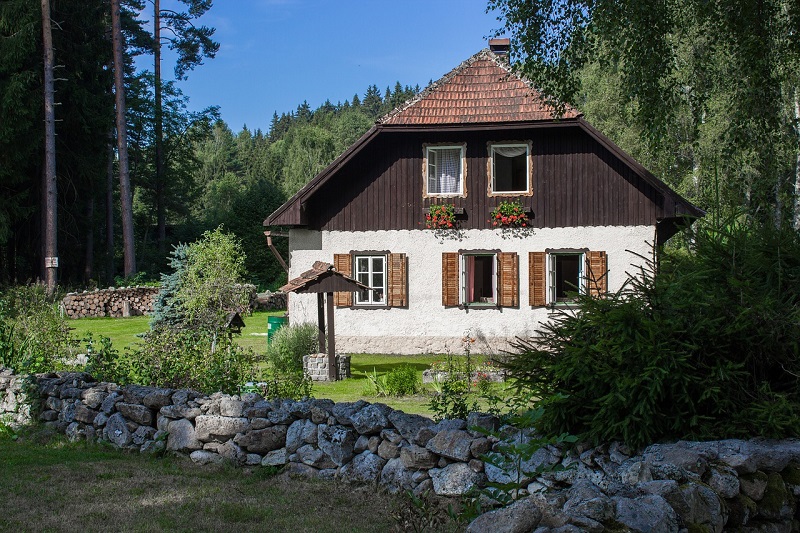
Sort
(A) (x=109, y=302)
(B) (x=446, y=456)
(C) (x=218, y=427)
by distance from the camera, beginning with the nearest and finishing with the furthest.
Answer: (B) (x=446, y=456) < (C) (x=218, y=427) < (A) (x=109, y=302)

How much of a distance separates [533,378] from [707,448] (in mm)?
1368

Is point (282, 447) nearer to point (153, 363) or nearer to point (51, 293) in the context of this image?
point (153, 363)

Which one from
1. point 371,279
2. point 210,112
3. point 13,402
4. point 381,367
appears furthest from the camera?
point 210,112

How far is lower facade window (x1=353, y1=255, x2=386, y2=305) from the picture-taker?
60.6ft

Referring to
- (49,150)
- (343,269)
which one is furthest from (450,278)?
(49,150)

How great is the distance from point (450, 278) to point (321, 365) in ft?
15.7

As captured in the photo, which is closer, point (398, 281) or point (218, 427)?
point (218, 427)

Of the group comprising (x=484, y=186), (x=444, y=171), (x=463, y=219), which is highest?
(x=444, y=171)

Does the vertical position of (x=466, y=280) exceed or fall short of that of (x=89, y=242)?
it falls short

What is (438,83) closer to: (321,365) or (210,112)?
(321,365)

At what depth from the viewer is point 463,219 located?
59.9 ft

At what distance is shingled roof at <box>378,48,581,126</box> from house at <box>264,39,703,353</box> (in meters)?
0.04

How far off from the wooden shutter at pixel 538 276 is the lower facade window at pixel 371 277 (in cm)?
347

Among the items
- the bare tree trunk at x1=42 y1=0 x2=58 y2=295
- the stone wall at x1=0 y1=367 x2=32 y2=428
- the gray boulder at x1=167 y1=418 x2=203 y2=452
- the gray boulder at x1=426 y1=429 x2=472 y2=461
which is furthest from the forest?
the stone wall at x1=0 y1=367 x2=32 y2=428
